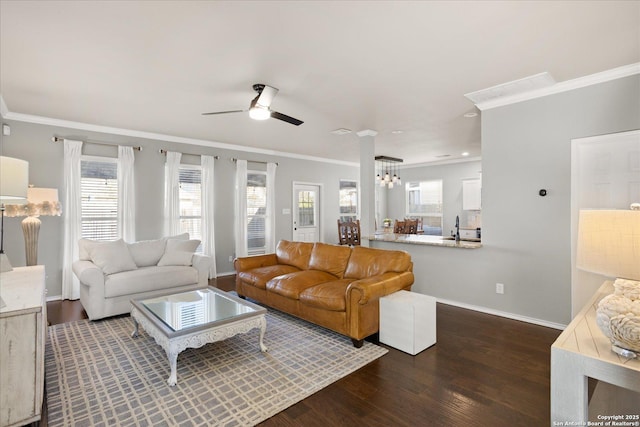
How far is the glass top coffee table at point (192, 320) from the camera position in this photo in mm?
2377

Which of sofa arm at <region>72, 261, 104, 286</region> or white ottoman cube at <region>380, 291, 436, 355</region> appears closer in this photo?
white ottoman cube at <region>380, 291, 436, 355</region>

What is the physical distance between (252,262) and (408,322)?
2.48m

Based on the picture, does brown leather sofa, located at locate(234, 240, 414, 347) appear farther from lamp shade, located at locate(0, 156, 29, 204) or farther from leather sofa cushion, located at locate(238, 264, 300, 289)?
lamp shade, located at locate(0, 156, 29, 204)

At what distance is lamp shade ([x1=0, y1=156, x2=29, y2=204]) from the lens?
196 centimetres

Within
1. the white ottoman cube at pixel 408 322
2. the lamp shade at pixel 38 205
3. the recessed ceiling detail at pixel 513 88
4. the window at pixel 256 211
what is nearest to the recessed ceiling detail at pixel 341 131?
the recessed ceiling detail at pixel 513 88

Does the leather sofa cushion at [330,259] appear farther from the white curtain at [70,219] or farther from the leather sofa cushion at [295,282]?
the white curtain at [70,219]

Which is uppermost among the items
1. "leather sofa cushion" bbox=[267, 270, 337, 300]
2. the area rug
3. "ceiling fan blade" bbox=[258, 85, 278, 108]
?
"ceiling fan blade" bbox=[258, 85, 278, 108]

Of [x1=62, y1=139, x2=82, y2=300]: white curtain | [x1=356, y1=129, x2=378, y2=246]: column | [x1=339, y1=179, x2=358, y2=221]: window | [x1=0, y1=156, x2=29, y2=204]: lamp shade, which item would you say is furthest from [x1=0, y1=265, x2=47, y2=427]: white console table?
[x1=339, y1=179, x2=358, y2=221]: window

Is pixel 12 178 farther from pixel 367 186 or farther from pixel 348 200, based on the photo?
pixel 348 200

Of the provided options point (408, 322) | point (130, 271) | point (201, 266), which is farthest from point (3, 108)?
point (408, 322)

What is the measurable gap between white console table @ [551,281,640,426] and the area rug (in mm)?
1527

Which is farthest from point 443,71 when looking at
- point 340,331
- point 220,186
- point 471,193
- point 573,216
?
point 471,193

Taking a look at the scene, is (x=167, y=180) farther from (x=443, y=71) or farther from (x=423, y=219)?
(x=423, y=219)

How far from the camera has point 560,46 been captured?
257 cm
